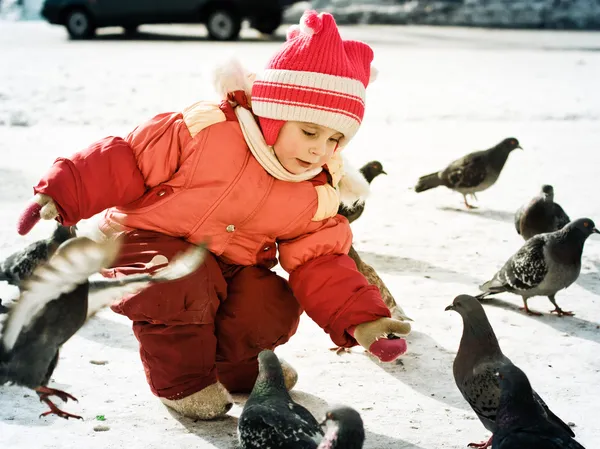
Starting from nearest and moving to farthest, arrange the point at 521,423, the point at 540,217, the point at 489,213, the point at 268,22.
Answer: the point at 521,423
the point at 540,217
the point at 489,213
the point at 268,22

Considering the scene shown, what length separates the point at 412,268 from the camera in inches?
187

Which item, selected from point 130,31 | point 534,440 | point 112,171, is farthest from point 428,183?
point 130,31

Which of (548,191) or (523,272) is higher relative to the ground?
(548,191)

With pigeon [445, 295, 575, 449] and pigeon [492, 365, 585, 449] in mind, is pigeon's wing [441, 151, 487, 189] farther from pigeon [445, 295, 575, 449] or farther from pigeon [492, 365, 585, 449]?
pigeon [492, 365, 585, 449]

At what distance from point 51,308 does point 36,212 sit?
0.58m

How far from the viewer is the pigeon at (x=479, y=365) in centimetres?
283

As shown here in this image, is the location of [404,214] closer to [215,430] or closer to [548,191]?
[548,191]

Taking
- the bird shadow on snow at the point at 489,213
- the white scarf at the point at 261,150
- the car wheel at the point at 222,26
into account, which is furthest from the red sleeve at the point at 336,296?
the car wheel at the point at 222,26

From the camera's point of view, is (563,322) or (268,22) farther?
(268,22)

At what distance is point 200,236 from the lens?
3092mm

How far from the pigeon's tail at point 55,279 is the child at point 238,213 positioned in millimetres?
648

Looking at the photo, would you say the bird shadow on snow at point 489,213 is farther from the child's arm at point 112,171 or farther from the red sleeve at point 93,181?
the red sleeve at point 93,181

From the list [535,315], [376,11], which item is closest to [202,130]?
[535,315]

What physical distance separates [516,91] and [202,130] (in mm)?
8323
